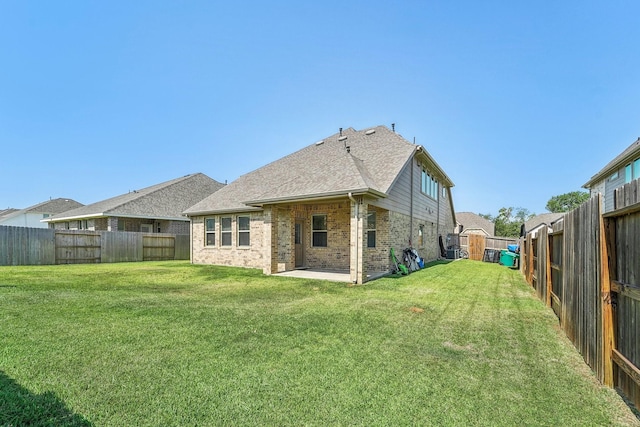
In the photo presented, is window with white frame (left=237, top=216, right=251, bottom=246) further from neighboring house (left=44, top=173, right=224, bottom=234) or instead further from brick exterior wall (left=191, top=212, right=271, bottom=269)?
neighboring house (left=44, top=173, right=224, bottom=234)

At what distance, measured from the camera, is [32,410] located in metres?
2.47

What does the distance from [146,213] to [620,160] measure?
2857 centimetres

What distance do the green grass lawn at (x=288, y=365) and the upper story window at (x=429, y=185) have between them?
10.6m

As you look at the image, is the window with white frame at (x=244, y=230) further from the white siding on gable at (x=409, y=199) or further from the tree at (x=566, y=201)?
the tree at (x=566, y=201)

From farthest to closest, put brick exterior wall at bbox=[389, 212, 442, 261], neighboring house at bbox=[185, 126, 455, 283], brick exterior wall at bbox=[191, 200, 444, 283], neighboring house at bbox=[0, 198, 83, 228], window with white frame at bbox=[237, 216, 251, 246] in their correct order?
neighboring house at bbox=[0, 198, 83, 228]
window with white frame at bbox=[237, 216, 251, 246]
brick exterior wall at bbox=[389, 212, 442, 261]
brick exterior wall at bbox=[191, 200, 444, 283]
neighboring house at bbox=[185, 126, 455, 283]

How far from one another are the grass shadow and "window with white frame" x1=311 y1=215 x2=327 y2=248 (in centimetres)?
1099

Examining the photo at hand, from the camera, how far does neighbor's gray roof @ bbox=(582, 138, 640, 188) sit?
14755 millimetres

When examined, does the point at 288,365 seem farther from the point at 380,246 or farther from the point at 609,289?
the point at 380,246

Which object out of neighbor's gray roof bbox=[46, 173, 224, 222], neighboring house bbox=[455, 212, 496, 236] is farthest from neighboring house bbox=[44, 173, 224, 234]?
neighboring house bbox=[455, 212, 496, 236]

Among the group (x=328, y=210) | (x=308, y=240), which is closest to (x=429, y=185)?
(x=328, y=210)

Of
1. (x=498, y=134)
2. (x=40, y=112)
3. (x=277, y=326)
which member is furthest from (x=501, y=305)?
(x=40, y=112)

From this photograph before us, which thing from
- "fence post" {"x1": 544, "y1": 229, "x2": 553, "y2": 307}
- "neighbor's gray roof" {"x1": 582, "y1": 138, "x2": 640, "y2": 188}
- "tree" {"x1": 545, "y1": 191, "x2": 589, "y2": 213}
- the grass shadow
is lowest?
the grass shadow

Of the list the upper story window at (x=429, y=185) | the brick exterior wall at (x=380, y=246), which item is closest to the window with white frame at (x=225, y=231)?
the brick exterior wall at (x=380, y=246)

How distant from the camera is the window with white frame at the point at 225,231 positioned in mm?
15014
